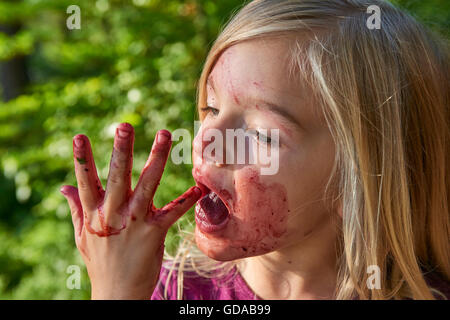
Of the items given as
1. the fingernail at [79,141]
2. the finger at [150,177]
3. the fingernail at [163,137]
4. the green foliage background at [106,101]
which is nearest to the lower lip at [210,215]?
the finger at [150,177]

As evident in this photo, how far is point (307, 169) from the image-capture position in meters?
1.39

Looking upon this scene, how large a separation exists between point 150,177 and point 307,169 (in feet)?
1.47

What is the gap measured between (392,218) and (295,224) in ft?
1.03

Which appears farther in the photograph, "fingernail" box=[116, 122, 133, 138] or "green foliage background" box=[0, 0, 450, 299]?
"green foliage background" box=[0, 0, 450, 299]

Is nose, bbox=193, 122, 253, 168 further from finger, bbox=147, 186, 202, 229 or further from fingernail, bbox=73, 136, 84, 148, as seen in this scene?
fingernail, bbox=73, 136, 84, 148

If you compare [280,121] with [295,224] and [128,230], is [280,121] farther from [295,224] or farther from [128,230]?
[128,230]

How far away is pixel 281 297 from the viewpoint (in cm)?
161

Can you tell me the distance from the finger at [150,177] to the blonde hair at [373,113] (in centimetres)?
43

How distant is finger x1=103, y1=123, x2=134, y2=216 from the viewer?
117cm

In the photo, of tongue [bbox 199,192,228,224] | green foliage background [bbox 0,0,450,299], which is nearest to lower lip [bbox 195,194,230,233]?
tongue [bbox 199,192,228,224]

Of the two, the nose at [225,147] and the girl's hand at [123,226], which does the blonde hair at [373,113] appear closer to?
the nose at [225,147]

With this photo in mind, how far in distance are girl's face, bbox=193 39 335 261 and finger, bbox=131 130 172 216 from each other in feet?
0.60

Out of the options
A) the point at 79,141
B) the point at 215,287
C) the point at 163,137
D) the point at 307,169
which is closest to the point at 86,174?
the point at 79,141
